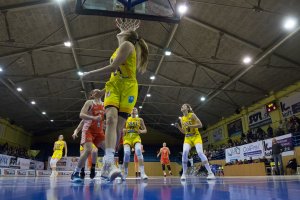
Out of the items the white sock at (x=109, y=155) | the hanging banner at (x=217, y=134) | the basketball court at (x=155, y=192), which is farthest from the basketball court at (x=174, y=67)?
the hanging banner at (x=217, y=134)

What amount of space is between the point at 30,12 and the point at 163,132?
97.8 feet

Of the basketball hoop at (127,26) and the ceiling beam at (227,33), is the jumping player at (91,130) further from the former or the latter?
the ceiling beam at (227,33)

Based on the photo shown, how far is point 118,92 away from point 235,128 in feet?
77.0

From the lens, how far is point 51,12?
478 inches

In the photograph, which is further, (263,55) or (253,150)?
(253,150)

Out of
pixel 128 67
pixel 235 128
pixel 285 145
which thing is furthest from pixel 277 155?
pixel 235 128

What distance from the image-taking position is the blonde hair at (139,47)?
3.43m

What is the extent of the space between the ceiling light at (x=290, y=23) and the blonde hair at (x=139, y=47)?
34.1 ft

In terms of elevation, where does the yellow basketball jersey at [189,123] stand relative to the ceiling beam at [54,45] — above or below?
below

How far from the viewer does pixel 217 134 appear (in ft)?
94.3

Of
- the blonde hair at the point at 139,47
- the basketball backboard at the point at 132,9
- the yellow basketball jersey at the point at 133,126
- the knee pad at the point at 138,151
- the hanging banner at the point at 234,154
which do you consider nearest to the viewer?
the blonde hair at the point at 139,47

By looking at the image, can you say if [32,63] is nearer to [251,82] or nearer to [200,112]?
[251,82]

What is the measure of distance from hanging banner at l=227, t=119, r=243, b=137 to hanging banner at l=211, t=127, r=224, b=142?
174 cm

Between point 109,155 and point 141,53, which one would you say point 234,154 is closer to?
point 141,53
